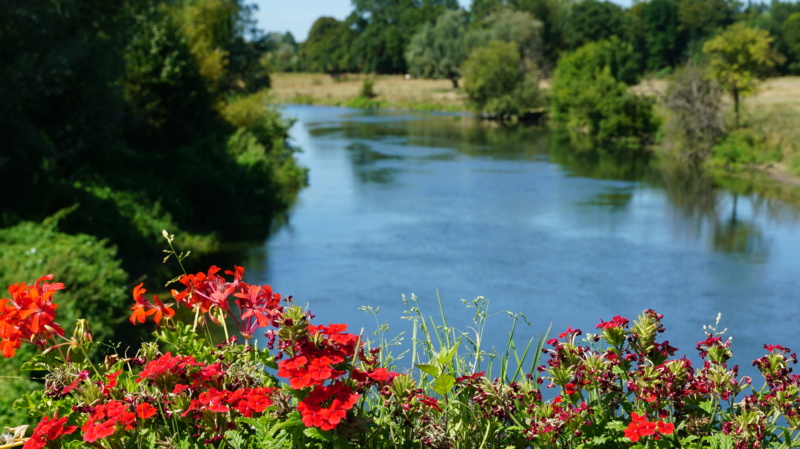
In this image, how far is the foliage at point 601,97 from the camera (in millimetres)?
29859

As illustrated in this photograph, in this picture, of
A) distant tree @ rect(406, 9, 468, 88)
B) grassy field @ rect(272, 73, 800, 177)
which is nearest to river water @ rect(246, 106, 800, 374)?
grassy field @ rect(272, 73, 800, 177)

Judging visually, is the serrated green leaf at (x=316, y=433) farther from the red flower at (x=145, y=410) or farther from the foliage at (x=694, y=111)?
the foliage at (x=694, y=111)

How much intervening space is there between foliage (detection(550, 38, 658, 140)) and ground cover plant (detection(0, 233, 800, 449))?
28.8m

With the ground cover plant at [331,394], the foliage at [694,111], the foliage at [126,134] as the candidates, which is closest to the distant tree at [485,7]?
the foliage at [694,111]

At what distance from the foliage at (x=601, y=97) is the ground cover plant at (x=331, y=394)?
28769mm

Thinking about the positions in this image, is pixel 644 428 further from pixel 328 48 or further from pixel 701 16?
pixel 328 48

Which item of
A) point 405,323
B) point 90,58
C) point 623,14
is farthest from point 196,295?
point 623,14

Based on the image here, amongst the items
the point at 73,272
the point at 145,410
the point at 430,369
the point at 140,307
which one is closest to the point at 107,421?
the point at 145,410

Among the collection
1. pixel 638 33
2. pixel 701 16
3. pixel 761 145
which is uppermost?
pixel 701 16

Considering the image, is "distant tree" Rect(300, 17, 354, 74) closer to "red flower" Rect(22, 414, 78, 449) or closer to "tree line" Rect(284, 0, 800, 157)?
"tree line" Rect(284, 0, 800, 157)

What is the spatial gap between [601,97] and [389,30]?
128ft

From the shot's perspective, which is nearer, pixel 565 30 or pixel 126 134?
pixel 126 134

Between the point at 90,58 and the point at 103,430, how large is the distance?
467 inches

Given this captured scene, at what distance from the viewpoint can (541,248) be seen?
1337 centimetres
